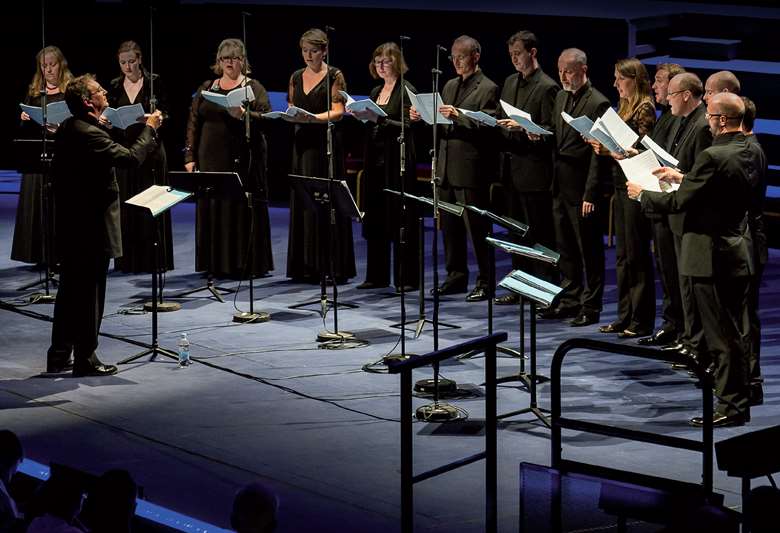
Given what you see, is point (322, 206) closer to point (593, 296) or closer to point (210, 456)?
point (593, 296)

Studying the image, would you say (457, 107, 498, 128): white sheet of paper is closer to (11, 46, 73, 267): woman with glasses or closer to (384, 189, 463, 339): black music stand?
(384, 189, 463, 339): black music stand

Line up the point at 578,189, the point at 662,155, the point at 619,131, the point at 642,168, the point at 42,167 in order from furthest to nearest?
the point at 42,167
the point at 578,189
the point at 619,131
the point at 662,155
the point at 642,168

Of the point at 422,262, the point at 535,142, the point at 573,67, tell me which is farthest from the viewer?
the point at 535,142

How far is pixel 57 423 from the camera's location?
643cm

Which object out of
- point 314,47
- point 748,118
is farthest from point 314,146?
point 748,118

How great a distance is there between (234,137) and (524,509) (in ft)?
19.9

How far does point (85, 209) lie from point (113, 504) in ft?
12.7

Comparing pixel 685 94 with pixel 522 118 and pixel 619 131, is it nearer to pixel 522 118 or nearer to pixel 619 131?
pixel 619 131

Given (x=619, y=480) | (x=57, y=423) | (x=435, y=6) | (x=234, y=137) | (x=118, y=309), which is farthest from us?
(x=435, y=6)

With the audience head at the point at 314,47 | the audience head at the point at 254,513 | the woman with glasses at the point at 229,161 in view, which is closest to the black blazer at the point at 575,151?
the audience head at the point at 314,47

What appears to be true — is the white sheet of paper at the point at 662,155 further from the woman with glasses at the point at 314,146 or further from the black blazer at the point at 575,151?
the woman with glasses at the point at 314,146

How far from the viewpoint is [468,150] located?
9.43 metres

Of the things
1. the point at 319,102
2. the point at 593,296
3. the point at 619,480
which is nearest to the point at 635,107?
the point at 593,296

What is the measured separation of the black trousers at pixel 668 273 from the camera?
7.55m
